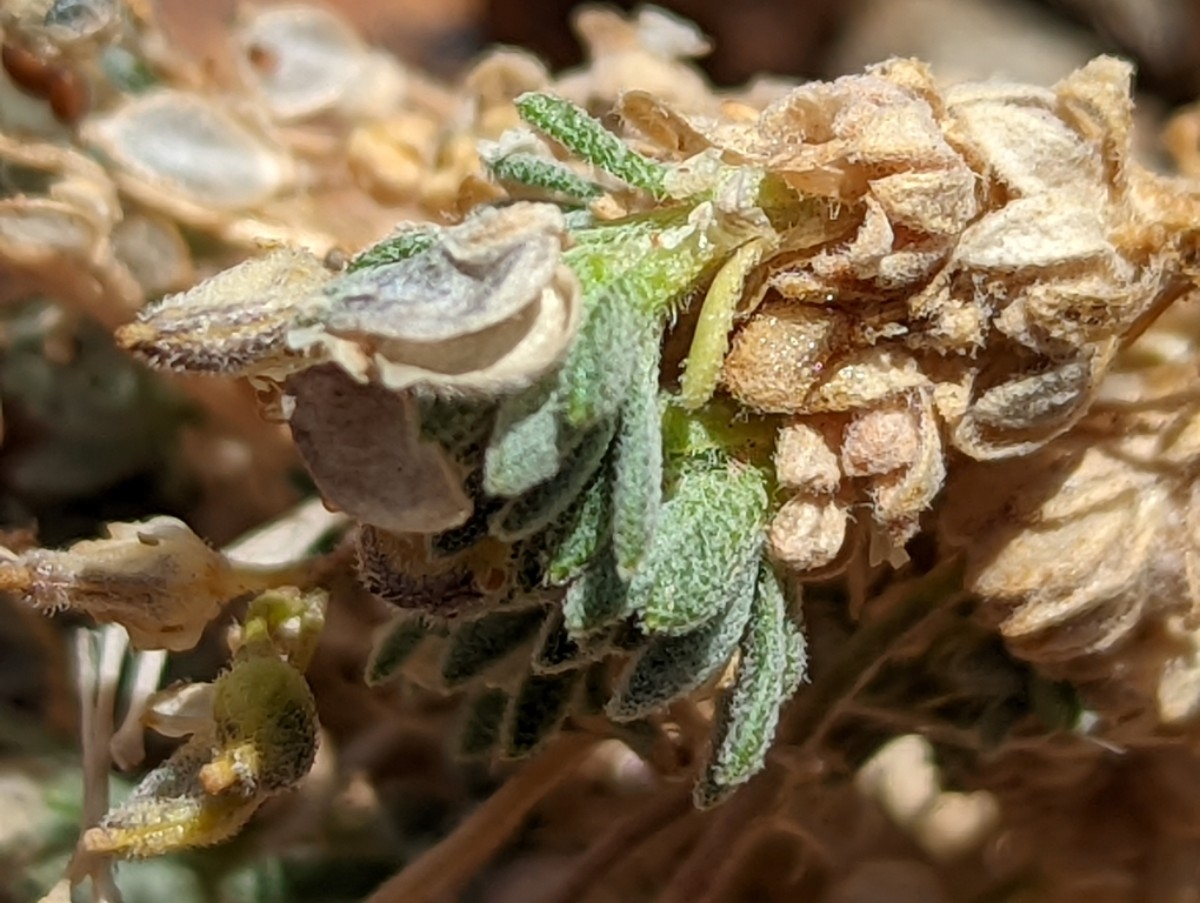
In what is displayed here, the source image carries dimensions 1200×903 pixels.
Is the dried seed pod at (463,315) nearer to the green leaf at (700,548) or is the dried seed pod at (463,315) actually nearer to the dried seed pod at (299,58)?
the green leaf at (700,548)

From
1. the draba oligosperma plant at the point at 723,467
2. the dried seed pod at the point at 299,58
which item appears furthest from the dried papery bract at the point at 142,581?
the dried seed pod at the point at 299,58

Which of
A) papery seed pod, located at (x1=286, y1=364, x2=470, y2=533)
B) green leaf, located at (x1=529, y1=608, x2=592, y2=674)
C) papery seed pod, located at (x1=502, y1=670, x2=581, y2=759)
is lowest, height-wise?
papery seed pod, located at (x1=502, y1=670, x2=581, y2=759)

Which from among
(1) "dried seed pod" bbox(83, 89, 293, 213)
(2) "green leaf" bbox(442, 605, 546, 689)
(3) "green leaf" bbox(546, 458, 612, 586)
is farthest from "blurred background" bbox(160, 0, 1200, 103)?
(3) "green leaf" bbox(546, 458, 612, 586)

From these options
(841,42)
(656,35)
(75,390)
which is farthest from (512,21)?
(75,390)

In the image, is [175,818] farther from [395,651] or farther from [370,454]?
[370,454]

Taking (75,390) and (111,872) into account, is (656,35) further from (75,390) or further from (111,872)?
(111,872)

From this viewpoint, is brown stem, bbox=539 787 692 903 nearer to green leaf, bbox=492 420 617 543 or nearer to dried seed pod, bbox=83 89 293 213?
green leaf, bbox=492 420 617 543
